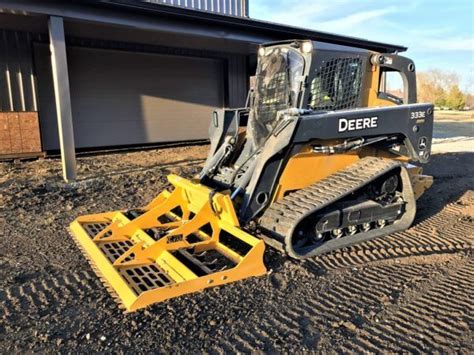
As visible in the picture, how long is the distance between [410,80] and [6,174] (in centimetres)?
747

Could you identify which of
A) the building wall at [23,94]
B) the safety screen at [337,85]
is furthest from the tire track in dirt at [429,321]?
the building wall at [23,94]

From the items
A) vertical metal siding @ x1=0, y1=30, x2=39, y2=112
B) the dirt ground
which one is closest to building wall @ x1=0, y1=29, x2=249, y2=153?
vertical metal siding @ x1=0, y1=30, x2=39, y2=112

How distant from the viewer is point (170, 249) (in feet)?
12.1

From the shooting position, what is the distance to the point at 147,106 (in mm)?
12391

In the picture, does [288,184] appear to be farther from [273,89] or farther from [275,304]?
[275,304]

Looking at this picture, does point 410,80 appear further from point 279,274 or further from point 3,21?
point 3,21

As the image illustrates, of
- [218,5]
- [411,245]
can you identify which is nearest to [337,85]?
[411,245]

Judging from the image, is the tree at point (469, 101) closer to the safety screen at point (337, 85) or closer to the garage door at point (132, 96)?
the garage door at point (132, 96)

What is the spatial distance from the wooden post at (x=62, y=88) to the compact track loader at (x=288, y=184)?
325 centimetres

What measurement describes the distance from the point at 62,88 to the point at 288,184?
504 cm

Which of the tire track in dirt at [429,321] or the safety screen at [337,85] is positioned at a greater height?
the safety screen at [337,85]

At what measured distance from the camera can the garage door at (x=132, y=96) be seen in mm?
10836

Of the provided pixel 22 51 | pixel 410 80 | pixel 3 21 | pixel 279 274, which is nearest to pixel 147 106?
pixel 22 51

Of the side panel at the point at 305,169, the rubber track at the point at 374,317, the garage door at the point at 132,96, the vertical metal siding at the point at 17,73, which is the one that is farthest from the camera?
the garage door at the point at 132,96
